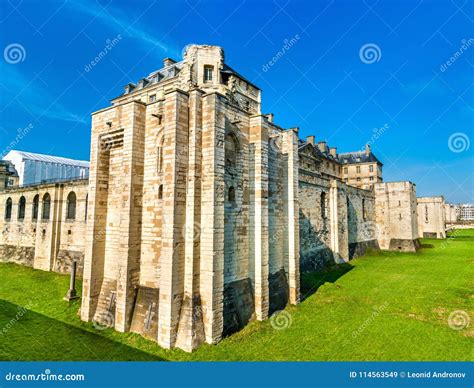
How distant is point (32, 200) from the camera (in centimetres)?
2564

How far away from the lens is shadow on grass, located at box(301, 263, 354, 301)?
17.0 m

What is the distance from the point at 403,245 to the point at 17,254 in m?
42.1

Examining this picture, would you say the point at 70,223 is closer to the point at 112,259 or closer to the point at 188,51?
the point at 112,259

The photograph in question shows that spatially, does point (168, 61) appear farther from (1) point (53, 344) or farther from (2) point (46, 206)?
(1) point (53, 344)

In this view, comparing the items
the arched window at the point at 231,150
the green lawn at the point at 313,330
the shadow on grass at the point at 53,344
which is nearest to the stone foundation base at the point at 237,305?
the green lawn at the point at 313,330

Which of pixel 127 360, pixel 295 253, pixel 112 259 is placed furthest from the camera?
pixel 295 253

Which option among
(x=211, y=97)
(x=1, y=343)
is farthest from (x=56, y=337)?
(x=211, y=97)

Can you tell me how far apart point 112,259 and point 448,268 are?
1035 inches

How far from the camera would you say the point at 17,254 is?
1022 inches

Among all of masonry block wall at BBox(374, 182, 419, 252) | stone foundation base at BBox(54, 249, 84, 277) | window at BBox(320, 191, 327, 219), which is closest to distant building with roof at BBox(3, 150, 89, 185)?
stone foundation base at BBox(54, 249, 84, 277)

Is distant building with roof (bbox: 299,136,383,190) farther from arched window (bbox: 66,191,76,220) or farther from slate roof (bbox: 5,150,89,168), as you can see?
slate roof (bbox: 5,150,89,168)

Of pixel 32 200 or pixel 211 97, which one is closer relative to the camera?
pixel 211 97

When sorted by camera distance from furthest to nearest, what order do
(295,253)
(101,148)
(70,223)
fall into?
(70,223), (295,253), (101,148)

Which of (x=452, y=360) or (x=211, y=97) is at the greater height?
(x=211, y=97)
